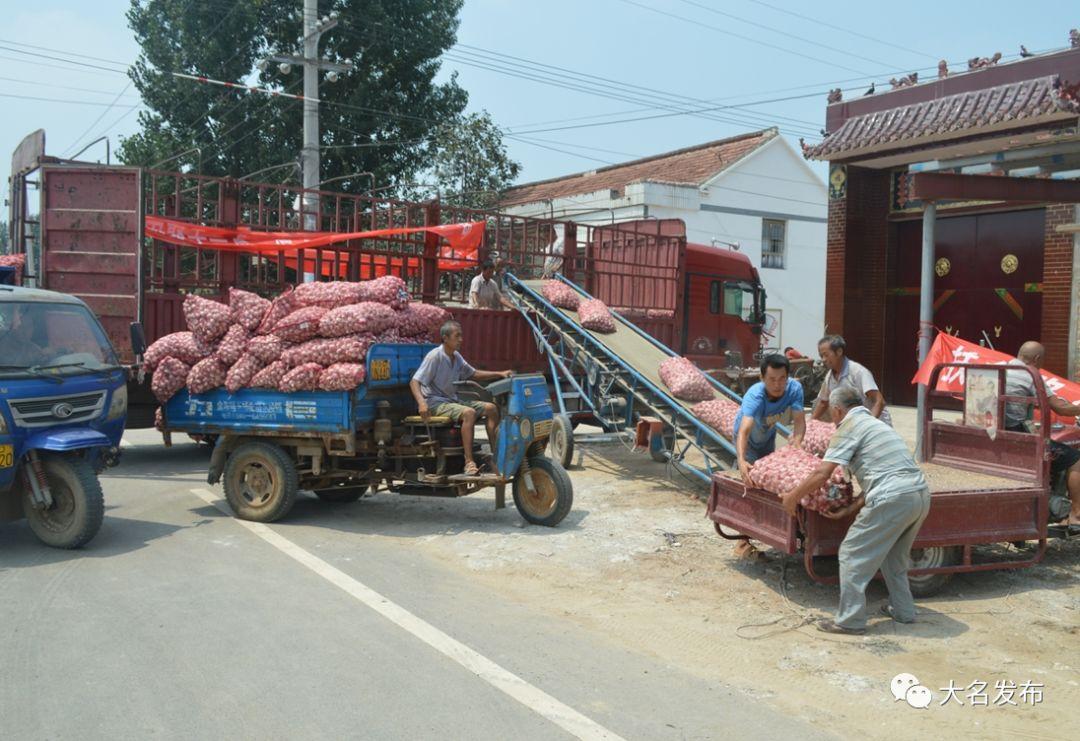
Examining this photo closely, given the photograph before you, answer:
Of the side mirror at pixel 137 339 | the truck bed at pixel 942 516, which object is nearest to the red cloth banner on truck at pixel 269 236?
the side mirror at pixel 137 339

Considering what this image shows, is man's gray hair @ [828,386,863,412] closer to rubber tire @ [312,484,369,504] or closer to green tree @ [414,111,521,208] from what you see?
rubber tire @ [312,484,369,504]

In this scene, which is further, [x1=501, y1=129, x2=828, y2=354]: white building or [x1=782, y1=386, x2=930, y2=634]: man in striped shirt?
[x1=501, y1=129, x2=828, y2=354]: white building

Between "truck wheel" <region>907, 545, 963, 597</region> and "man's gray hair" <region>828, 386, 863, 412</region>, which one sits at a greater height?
"man's gray hair" <region>828, 386, 863, 412</region>

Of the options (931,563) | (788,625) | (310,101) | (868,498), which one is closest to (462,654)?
(788,625)

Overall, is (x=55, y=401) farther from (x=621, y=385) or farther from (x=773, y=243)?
(x=773, y=243)

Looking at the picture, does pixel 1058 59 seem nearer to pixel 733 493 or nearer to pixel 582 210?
pixel 733 493

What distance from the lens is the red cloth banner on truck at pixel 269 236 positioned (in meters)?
11.5

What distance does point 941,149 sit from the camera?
1396 centimetres

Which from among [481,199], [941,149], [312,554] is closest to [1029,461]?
[312,554]

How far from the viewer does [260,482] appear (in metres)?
8.33

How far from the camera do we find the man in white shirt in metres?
13.2

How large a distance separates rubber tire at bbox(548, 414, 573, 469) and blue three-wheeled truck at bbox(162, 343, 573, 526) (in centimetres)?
291

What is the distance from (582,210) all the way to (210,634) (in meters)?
25.1
